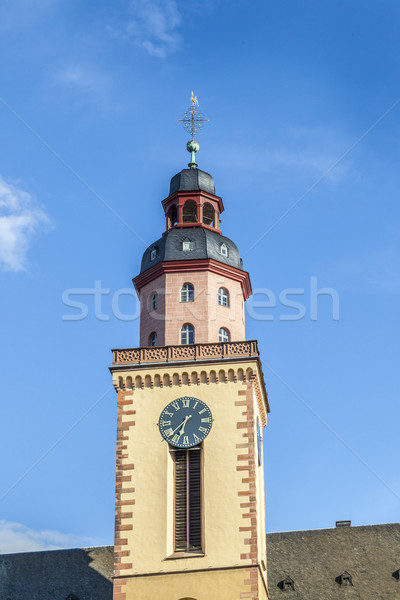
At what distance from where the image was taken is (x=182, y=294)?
1599 inches

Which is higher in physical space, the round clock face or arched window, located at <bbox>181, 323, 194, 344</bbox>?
arched window, located at <bbox>181, 323, 194, 344</bbox>

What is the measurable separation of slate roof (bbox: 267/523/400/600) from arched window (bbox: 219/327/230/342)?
33.2 feet

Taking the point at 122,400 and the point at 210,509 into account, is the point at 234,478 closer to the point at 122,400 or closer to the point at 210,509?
the point at 210,509

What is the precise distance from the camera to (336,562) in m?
44.0

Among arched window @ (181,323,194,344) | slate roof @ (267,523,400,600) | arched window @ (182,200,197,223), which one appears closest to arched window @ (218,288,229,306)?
arched window @ (181,323,194,344)

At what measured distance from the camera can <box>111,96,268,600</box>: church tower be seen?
116 feet

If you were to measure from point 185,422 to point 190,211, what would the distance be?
33.2 ft

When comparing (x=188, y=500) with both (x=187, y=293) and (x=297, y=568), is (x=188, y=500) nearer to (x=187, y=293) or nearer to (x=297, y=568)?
(x=187, y=293)

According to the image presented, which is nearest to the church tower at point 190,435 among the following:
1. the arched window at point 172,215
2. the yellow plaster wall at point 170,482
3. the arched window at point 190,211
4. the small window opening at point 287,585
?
A: the yellow plaster wall at point 170,482

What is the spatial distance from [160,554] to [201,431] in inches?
172

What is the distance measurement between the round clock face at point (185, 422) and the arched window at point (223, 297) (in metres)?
4.61

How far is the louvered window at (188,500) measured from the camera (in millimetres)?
35812

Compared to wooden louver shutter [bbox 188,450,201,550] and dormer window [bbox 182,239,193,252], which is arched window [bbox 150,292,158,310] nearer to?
dormer window [bbox 182,239,193,252]

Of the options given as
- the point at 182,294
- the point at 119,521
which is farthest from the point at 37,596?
the point at 182,294
